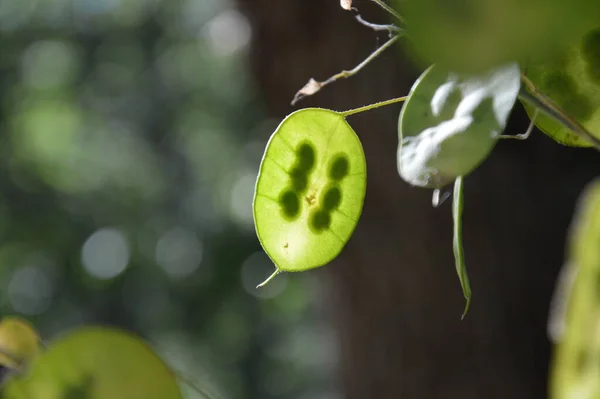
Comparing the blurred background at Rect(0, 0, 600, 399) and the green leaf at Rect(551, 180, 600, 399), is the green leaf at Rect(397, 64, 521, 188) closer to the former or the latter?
the green leaf at Rect(551, 180, 600, 399)

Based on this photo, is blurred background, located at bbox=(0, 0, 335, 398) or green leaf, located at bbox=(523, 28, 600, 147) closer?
green leaf, located at bbox=(523, 28, 600, 147)

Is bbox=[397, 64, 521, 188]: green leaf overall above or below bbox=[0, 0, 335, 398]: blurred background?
above

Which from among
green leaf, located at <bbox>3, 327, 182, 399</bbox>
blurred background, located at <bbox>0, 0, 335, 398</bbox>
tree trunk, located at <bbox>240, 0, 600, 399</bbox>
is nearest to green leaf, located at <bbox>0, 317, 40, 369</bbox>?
green leaf, located at <bbox>3, 327, 182, 399</bbox>

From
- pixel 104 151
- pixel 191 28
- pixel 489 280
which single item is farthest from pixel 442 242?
pixel 104 151

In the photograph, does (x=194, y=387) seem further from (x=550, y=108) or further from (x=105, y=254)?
(x=105, y=254)

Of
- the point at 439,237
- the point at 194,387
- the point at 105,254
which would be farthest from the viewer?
the point at 105,254

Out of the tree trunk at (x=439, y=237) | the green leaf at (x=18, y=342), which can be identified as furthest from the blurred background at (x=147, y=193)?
the green leaf at (x=18, y=342)

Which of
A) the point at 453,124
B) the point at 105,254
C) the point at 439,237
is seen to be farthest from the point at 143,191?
the point at 453,124
